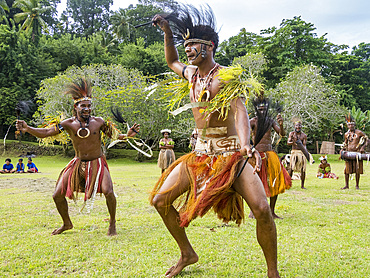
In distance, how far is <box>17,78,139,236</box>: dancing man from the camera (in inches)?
167

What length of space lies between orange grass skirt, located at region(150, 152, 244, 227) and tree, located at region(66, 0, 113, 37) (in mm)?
49659

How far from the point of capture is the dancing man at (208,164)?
2533 millimetres

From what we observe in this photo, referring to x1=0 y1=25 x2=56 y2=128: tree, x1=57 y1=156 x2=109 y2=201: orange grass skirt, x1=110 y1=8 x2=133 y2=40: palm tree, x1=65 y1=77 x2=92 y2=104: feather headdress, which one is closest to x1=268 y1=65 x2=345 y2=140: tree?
x1=65 y1=77 x2=92 y2=104: feather headdress

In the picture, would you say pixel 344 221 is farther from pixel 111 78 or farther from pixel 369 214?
pixel 111 78

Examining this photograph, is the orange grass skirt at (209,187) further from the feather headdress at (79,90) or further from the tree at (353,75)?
the tree at (353,75)

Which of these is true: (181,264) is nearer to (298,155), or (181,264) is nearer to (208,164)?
(208,164)

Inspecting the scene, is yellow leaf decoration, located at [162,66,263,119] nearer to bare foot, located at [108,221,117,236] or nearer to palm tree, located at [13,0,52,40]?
bare foot, located at [108,221,117,236]

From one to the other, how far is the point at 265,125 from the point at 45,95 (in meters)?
22.3

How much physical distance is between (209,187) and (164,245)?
4.46ft

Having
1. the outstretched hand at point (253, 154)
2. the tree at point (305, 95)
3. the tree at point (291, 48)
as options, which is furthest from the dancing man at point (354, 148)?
the tree at point (291, 48)

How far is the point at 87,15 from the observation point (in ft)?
161

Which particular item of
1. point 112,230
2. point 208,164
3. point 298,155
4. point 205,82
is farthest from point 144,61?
point 208,164

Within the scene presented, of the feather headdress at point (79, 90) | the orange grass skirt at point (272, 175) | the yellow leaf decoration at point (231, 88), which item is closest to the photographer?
the yellow leaf decoration at point (231, 88)

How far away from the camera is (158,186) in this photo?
119 inches
